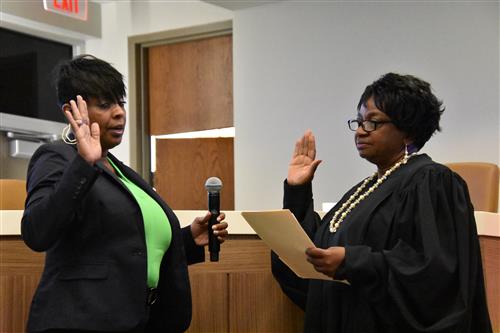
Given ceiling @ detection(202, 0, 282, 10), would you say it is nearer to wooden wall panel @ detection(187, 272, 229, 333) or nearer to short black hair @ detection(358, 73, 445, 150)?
wooden wall panel @ detection(187, 272, 229, 333)

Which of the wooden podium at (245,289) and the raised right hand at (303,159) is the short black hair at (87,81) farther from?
the wooden podium at (245,289)

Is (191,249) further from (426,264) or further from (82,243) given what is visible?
(426,264)

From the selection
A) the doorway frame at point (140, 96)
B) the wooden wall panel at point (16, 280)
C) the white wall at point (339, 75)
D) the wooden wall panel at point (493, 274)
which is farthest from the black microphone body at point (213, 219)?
the doorway frame at point (140, 96)

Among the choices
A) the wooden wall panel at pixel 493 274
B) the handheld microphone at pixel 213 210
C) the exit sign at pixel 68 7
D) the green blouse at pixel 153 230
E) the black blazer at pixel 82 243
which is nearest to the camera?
→ the black blazer at pixel 82 243

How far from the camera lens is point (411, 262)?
6.79ft

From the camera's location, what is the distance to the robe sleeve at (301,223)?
250cm

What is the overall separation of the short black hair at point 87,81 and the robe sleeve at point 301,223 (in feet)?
2.24

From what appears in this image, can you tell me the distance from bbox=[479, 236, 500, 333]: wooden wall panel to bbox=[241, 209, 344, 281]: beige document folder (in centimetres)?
78

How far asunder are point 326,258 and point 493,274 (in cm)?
98

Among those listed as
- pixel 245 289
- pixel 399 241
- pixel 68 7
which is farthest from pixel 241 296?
pixel 68 7

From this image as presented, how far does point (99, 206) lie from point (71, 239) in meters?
0.10

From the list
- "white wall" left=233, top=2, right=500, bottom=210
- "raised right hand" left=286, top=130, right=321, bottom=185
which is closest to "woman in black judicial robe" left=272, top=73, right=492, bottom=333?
"raised right hand" left=286, top=130, right=321, bottom=185

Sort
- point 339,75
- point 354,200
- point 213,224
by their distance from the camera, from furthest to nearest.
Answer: point 339,75
point 354,200
point 213,224

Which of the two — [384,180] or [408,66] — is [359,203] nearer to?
[384,180]
